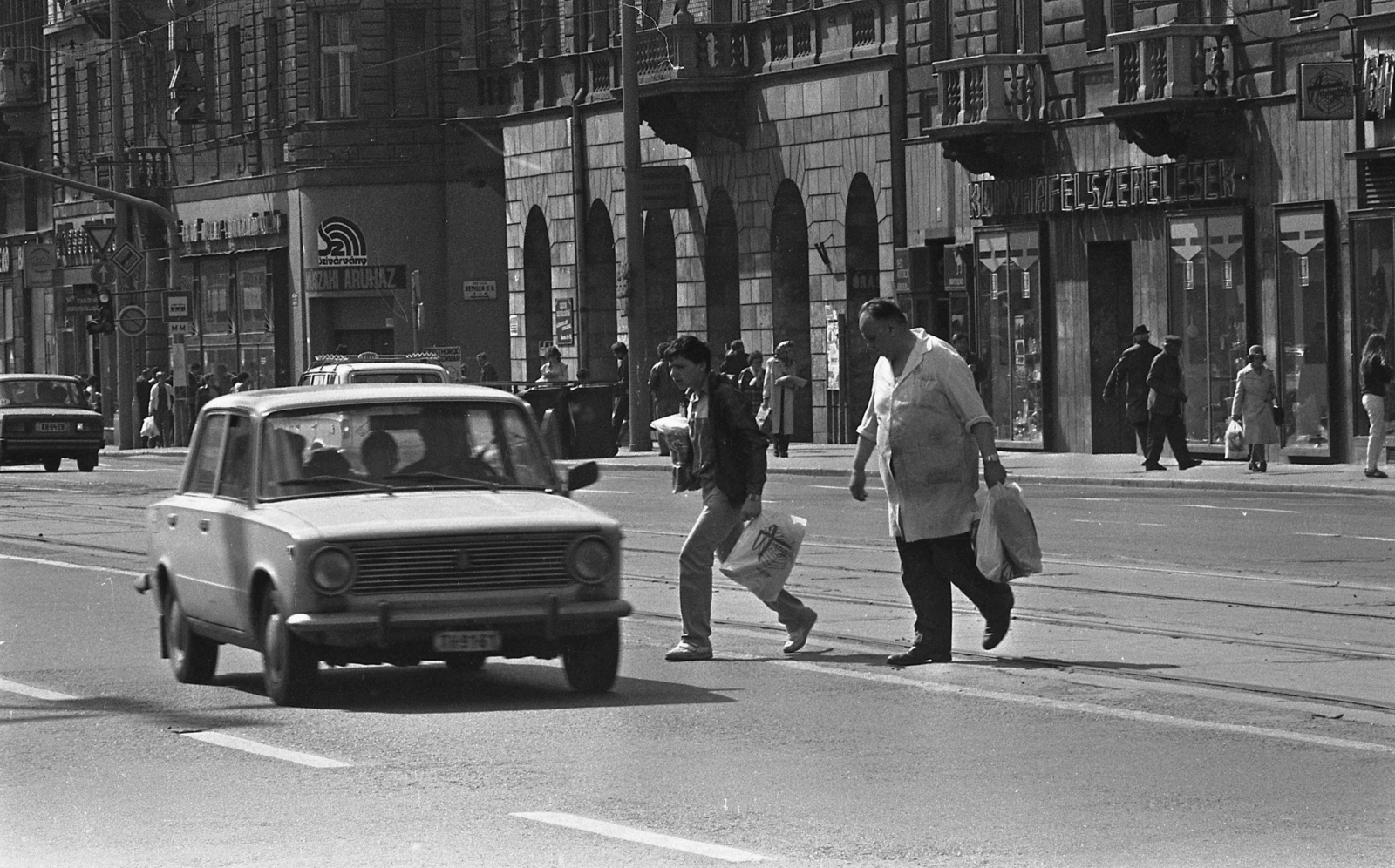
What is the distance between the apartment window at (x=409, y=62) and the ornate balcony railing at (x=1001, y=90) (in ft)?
71.3

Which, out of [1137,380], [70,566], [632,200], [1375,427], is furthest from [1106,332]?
[70,566]

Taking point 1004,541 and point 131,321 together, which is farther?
point 131,321

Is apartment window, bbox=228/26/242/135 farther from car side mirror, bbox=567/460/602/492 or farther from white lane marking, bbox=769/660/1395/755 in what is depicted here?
white lane marking, bbox=769/660/1395/755

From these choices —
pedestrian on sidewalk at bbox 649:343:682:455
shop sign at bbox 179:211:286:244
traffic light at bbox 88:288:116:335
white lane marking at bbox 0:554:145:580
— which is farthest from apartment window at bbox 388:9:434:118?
white lane marking at bbox 0:554:145:580

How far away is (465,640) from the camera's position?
11805mm

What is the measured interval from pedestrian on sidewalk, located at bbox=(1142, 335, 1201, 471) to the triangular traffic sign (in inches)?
1083

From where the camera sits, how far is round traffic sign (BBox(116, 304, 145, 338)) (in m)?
53.4

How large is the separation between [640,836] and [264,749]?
262 cm

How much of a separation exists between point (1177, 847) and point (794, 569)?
434 inches

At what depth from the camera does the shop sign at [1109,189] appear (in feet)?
115

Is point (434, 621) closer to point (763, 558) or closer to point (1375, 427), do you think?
point (763, 558)

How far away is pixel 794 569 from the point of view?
19.1 m

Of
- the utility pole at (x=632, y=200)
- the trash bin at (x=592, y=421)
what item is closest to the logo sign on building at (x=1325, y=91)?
the utility pole at (x=632, y=200)

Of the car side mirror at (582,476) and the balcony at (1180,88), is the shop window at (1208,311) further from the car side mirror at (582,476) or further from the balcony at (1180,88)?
the car side mirror at (582,476)
